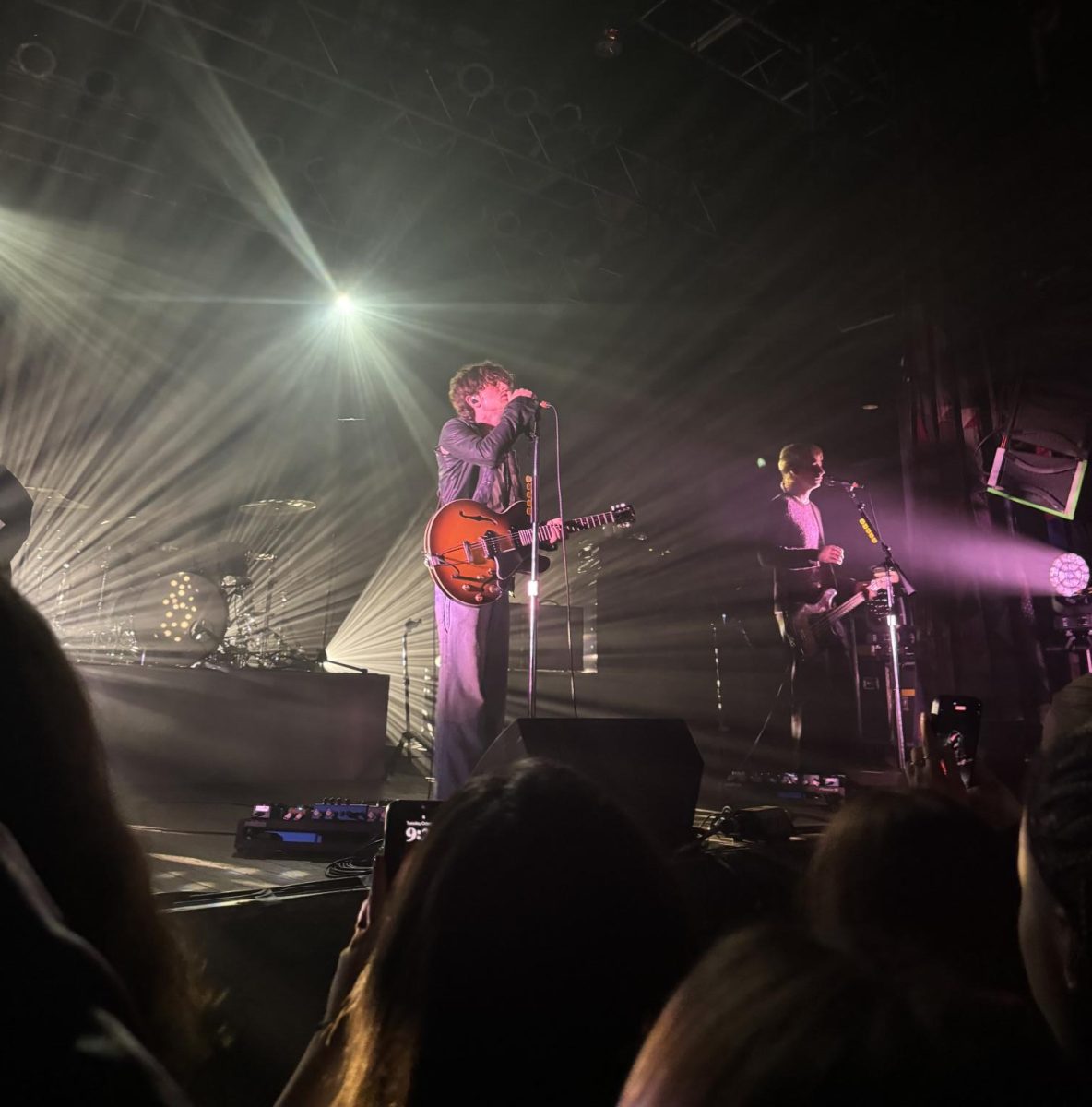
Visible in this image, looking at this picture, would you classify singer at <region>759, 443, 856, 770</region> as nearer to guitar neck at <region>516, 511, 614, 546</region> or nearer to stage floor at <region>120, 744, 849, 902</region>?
stage floor at <region>120, 744, 849, 902</region>

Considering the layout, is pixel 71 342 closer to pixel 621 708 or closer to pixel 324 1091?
pixel 621 708

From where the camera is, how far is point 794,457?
7.47 metres

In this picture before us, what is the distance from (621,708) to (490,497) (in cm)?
347

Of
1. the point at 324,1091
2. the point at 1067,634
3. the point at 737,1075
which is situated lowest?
the point at 324,1091

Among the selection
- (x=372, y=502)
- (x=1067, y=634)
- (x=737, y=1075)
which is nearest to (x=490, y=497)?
(x=737, y=1075)

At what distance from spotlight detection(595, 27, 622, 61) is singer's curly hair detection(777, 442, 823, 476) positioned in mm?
3642

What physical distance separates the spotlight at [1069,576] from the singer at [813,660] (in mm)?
1805

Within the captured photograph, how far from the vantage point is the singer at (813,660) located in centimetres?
613

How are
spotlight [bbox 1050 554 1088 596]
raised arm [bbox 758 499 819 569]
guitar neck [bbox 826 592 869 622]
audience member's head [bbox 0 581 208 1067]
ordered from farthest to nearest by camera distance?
spotlight [bbox 1050 554 1088 596]
raised arm [bbox 758 499 819 569]
guitar neck [bbox 826 592 869 622]
audience member's head [bbox 0 581 208 1067]

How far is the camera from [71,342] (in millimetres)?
7879

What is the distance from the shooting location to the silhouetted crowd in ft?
1.38

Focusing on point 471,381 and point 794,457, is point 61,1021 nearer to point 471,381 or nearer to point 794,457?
point 471,381

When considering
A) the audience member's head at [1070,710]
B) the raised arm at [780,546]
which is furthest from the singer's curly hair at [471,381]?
the audience member's head at [1070,710]

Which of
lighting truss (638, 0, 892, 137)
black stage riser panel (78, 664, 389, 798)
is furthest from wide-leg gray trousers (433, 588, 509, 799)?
lighting truss (638, 0, 892, 137)
